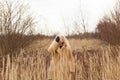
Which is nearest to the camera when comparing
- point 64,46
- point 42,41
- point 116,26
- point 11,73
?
point 11,73

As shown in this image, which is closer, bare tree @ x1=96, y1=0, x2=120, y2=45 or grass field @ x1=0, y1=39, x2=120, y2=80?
grass field @ x1=0, y1=39, x2=120, y2=80

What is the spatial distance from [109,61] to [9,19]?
7832 mm

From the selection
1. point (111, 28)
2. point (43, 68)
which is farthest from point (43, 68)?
point (111, 28)

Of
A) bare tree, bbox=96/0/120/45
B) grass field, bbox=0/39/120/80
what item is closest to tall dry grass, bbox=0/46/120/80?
grass field, bbox=0/39/120/80

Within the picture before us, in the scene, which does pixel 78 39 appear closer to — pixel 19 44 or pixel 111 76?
pixel 19 44

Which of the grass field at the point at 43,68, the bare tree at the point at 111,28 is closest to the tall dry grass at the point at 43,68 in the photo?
the grass field at the point at 43,68

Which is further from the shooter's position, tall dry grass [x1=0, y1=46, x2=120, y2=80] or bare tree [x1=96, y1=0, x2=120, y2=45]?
bare tree [x1=96, y1=0, x2=120, y2=45]

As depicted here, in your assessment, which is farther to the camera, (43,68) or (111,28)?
(111,28)

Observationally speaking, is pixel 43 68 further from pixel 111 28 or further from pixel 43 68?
pixel 111 28

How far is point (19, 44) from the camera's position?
41.5 feet

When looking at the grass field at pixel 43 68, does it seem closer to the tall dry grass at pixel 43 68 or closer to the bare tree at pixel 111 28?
the tall dry grass at pixel 43 68

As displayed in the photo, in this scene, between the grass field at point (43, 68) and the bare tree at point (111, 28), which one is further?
the bare tree at point (111, 28)

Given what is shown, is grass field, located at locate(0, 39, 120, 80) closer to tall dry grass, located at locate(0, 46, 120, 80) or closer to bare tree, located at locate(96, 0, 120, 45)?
→ tall dry grass, located at locate(0, 46, 120, 80)

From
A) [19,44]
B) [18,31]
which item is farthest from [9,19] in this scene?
[19,44]
